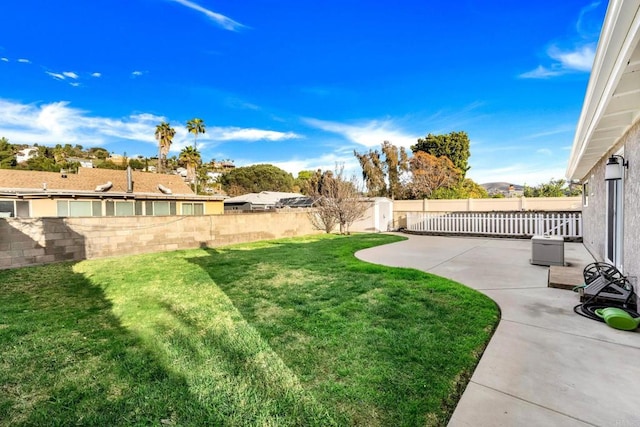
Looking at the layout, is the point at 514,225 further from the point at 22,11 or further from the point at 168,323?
the point at 22,11

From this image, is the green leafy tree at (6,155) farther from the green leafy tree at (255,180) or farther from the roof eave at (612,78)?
the roof eave at (612,78)

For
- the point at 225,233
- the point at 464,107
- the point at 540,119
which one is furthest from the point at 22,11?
the point at 540,119

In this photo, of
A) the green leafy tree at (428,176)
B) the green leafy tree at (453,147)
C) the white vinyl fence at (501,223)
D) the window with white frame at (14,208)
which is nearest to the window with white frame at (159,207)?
the window with white frame at (14,208)

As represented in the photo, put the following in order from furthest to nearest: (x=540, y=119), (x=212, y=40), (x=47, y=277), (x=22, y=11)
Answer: (x=540, y=119), (x=212, y=40), (x=22, y=11), (x=47, y=277)

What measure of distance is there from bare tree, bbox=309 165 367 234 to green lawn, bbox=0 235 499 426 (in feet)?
29.4

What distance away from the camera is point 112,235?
8.23 meters

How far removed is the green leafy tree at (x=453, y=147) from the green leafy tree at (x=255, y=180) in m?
24.5

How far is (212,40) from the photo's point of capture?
12984 millimetres

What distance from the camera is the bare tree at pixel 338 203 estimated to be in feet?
46.0

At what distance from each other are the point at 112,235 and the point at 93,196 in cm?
889

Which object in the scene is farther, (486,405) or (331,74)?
(331,74)

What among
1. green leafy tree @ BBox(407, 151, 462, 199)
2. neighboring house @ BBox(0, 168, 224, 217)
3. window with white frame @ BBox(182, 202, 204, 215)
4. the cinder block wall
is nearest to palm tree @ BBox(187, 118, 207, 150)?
neighboring house @ BBox(0, 168, 224, 217)

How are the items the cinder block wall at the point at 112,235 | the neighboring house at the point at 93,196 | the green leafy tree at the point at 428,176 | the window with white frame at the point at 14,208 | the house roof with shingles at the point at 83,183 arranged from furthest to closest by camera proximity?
the green leafy tree at the point at 428,176 < the house roof with shingles at the point at 83,183 < the neighboring house at the point at 93,196 < the window with white frame at the point at 14,208 < the cinder block wall at the point at 112,235

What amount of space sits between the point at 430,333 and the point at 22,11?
1675 centimetres
